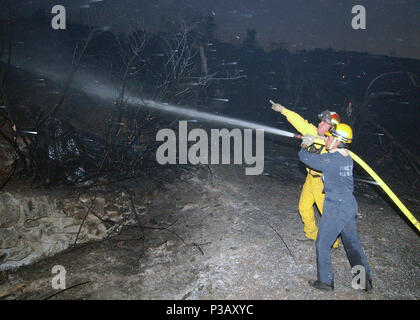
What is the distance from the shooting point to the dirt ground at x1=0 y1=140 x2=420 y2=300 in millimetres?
3436

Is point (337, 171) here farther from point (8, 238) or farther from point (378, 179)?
point (8, 238)

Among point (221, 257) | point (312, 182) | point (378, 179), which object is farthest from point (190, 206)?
point (378, 179)

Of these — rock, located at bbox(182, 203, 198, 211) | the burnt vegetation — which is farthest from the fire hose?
the burnt vegetation

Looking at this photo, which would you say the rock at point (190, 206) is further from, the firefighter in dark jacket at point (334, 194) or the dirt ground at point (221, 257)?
the firefighter in dark jacket at point (334, 194)

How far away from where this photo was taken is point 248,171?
318 inches

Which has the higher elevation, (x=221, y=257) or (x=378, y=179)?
(x=378, y=179)

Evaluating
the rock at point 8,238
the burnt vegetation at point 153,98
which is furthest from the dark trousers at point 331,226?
the rock at point 8,238

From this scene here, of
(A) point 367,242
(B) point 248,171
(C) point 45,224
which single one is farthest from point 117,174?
A: (A) point 367,242

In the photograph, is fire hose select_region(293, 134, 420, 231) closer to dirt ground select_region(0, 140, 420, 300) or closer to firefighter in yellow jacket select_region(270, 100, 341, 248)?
firefighter in yellow jacket select_region(270, 100, 341, 248)

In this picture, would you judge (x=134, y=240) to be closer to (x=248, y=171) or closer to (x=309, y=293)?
(x=309, y=293)

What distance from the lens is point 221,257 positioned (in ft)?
13.3

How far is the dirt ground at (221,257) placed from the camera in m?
3.44

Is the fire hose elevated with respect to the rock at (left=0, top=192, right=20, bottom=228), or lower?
elevated
